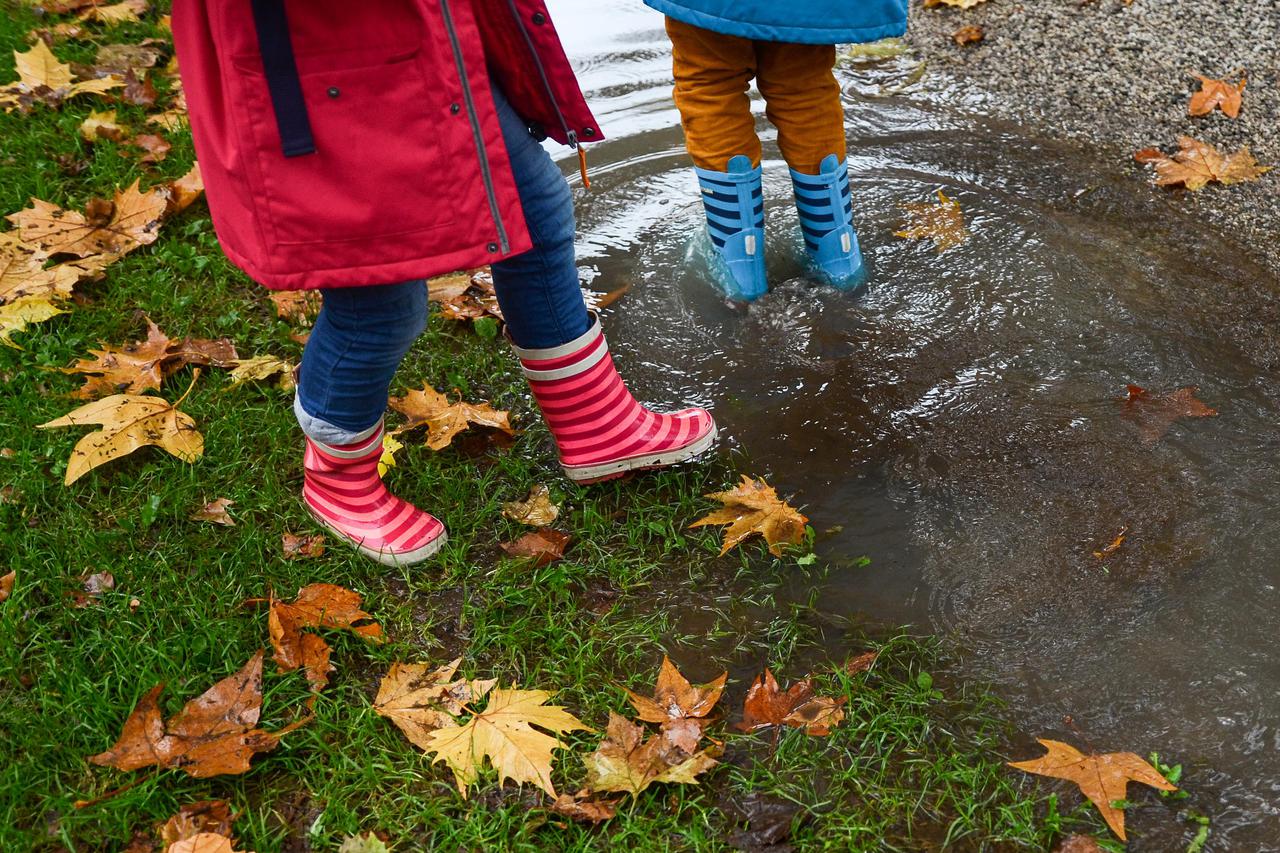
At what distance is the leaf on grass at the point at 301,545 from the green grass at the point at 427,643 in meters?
0.02

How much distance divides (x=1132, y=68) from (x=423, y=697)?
337cm

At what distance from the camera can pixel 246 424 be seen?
2719 mm

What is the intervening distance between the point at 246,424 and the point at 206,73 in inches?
47.2

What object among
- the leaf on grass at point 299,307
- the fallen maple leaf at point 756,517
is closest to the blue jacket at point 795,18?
the fallen maple leaf at point 756,517

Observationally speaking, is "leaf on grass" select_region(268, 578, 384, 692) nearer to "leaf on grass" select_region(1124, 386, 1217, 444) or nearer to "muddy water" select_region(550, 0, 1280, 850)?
"muddy water" select_region(550, 0, 1280, 850)

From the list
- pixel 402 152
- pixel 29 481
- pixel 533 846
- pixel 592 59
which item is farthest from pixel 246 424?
pixel 592 59

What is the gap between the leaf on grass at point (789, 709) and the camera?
6.44 feet

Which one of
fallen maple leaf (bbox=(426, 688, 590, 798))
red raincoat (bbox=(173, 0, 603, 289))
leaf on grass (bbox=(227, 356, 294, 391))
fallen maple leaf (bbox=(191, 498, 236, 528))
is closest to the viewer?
red raincoat (bbox=(173, 0, 603, 289))

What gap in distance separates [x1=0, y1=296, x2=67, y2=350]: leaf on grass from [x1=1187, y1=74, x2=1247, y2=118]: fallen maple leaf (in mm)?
3579

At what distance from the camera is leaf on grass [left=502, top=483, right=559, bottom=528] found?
2459 millimetres

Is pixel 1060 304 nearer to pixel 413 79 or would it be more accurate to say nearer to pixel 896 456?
pixel 896 456

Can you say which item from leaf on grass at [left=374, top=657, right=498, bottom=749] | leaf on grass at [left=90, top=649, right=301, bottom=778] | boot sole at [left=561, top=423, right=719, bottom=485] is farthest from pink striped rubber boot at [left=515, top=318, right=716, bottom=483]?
leaf on grass at [left=90, top=649, right=301, bottom=778]

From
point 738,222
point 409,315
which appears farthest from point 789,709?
point 738,222

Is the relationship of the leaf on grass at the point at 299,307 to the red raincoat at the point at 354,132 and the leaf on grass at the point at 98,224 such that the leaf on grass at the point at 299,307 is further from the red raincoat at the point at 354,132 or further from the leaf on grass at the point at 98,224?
the red raincoat at the point at 354,132
